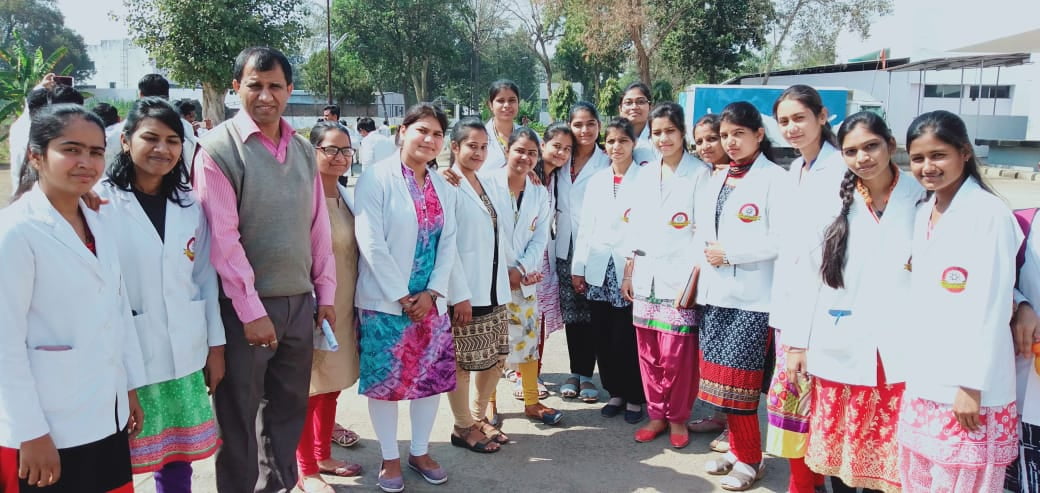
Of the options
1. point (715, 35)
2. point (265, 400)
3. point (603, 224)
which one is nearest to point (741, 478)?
point (603, 224)

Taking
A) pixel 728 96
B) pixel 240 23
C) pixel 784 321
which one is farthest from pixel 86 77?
pixel 784 321

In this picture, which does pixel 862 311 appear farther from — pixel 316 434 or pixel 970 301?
pixel 316 434

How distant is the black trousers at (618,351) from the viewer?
416cm

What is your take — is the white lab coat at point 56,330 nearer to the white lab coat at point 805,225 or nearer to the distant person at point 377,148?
the white lab coat at point 805,225

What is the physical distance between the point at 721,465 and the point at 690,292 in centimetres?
86

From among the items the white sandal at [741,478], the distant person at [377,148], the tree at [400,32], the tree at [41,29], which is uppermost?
the tree at [41,29]

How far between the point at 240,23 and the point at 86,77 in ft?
141

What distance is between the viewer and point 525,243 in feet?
13.0

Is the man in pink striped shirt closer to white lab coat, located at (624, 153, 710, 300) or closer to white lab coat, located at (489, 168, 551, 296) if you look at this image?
white lab coat, located at (489, 168, 551, 296)

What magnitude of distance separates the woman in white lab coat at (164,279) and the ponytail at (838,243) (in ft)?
7.41

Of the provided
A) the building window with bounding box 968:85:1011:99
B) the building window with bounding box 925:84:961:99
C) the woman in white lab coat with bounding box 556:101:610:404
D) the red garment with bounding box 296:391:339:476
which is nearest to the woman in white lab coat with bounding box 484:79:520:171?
the woman in white lab coat with bounding box 556:101:610:404

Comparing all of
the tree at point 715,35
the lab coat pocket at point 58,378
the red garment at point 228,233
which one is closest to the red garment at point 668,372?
the red garment at point 228,233

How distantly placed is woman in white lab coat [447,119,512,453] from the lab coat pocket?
5.41 ft

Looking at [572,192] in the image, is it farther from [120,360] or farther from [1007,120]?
[1007,120]
